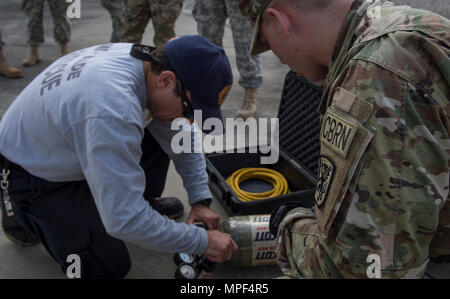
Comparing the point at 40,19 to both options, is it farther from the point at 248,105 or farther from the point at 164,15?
the point at 248,105

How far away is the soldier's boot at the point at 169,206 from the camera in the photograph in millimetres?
2576

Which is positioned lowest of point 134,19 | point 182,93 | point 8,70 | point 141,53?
point 8,70

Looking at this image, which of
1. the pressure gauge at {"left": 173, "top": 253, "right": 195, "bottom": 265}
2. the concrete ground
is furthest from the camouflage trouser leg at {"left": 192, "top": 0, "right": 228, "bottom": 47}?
the pressure gauge at {"left": 173, "top": 253, "right": 195, "bottom": 265}

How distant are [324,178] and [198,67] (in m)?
0.77

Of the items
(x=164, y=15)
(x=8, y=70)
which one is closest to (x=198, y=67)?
(x=164, y=15)

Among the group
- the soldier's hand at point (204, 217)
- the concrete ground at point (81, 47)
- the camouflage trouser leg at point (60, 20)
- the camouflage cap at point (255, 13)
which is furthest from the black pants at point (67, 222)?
the camouflage trouser leg at point (60, 20)

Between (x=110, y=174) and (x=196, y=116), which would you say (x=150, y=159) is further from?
(x=110, y=174)

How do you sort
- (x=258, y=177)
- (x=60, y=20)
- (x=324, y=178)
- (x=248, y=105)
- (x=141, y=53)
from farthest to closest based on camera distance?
(x=60, y=20) < (x=248, y=105) < (x=258, y=177) < (x=141, y=53) < (x=324, y=178)

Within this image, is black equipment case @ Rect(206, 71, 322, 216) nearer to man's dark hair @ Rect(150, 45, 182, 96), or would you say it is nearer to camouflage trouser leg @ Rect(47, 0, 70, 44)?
man's dark hair @ Rect(150, 45, 182, 96)

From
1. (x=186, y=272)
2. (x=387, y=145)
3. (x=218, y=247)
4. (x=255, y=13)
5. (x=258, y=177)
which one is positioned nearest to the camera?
(x=387, y=145)

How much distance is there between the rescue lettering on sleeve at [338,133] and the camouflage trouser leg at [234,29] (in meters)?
2.92

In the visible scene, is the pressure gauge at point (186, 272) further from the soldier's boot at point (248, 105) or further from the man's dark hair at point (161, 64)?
the soldier's boot at point (248, 105)

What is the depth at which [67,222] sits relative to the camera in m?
1.92

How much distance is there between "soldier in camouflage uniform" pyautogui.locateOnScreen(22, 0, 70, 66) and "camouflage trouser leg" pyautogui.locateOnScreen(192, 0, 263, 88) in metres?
2.07
